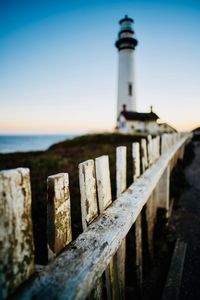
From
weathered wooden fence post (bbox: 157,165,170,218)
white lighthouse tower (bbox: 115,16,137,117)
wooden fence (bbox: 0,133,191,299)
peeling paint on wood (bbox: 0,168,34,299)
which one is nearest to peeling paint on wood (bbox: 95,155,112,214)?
wooden fence (bbox: 0,133,191,299)

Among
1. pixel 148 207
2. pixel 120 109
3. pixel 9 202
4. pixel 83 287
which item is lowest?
pixel 148 207

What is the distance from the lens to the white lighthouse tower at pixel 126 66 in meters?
27.0

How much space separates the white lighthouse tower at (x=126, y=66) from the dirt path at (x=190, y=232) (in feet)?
77.4

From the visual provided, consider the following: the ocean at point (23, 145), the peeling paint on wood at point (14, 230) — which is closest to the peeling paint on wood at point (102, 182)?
the peeling paint on wood at point (14, 230)

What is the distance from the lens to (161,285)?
2100 millimetres

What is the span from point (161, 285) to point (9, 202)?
7.41 feet

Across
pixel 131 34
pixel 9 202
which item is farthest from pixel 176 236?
pixel 131 34

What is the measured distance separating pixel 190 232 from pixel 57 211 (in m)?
3.11

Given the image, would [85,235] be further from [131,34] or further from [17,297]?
[131,34]

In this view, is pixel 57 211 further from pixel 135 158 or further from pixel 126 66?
pixel 126 66

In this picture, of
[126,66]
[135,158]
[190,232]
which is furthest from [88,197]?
[126,66]

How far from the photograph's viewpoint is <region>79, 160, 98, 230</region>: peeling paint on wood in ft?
3.28

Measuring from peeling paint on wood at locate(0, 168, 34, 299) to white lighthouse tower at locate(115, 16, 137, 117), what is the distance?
2806 centimetres

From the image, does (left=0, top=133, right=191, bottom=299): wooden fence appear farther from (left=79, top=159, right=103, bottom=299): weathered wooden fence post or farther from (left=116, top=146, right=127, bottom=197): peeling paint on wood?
(left=116, top=146, right=127, bottom=197): peeling paint on wood
